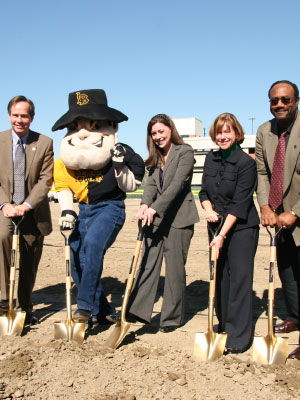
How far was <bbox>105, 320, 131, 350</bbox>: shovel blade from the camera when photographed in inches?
171

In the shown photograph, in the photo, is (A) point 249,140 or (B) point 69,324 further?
(A) point 249,140

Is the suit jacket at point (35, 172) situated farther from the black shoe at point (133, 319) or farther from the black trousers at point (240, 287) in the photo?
the black trousers at point (240, 287)

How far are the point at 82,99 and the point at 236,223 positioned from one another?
6.55 feet

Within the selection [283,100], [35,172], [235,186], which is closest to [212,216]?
[235,186]

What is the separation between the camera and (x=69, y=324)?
449 centimetres

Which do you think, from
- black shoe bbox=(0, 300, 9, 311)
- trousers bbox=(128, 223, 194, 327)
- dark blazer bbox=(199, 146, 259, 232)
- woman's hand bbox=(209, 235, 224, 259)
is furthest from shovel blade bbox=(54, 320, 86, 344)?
dark blazer bbox=(199, 146, 259, 232)

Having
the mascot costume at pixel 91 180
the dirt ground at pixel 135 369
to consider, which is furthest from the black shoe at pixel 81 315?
the dirt ground at pixel 135 369

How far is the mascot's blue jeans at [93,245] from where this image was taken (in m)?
4.66

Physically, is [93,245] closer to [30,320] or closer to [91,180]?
[91,180]

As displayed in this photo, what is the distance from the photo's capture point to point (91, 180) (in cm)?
490

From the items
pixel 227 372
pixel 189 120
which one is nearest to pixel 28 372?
pixel 227 372

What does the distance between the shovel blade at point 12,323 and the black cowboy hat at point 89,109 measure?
1.87 meters

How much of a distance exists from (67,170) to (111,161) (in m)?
0.47

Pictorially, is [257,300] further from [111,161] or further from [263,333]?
[111,161]
